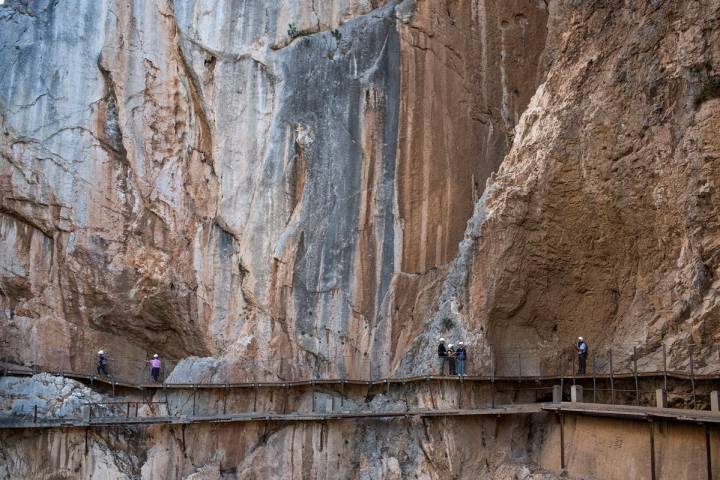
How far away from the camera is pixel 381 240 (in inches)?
1251

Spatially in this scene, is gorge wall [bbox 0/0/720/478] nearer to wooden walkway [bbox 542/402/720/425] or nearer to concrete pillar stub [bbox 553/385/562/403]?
concrete pillar stub [bbox 553/385/562/403]

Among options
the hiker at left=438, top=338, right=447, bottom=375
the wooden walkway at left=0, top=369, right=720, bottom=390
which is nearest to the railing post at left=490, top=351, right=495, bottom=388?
the wooden walkway at left=0, top=369, right=720, bottom=390

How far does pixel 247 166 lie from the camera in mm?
33906

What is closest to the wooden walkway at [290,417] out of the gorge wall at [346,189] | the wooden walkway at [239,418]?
the wooden walkway at [239,418]

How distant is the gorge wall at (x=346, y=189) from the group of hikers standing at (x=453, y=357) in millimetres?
511

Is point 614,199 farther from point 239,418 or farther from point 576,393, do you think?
point 239,418

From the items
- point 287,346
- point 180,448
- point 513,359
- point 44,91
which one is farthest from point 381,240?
point 44,91

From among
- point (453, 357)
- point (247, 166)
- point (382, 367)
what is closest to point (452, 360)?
point (453, 357)

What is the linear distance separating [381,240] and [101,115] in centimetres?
1165

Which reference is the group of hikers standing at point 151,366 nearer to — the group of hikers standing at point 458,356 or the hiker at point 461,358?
the group of hikers standing at point 458,356

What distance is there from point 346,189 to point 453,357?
310 inches

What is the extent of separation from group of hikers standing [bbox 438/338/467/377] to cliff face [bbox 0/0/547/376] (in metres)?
3.27

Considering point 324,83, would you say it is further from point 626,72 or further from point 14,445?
point 14,445

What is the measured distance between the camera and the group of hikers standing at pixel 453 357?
26.7 meters
